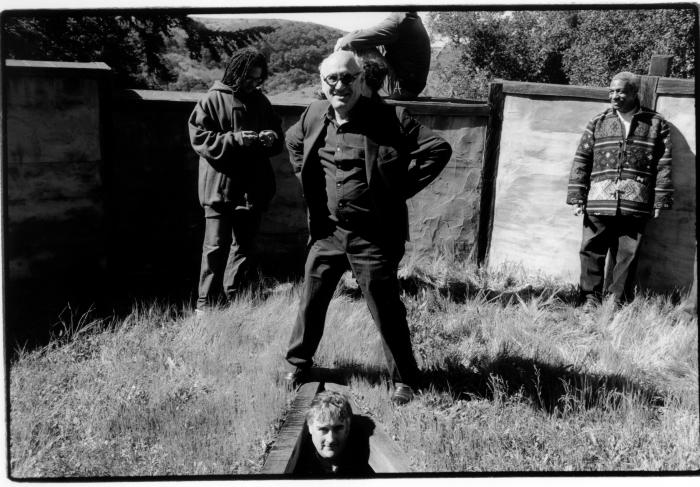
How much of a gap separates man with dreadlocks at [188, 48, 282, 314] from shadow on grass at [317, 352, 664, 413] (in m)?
1.26

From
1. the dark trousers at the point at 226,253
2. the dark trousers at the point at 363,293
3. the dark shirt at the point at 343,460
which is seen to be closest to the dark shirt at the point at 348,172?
the dark trousers at the point at 363,293

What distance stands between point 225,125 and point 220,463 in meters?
2.32

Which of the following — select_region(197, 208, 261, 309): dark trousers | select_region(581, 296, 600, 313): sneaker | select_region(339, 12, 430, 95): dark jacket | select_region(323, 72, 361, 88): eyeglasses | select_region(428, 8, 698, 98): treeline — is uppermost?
select_region(428, 8, 698, 98): treeline

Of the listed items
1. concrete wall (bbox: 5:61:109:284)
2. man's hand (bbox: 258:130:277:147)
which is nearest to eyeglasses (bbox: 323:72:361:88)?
man's hand (bbox: 258:130:277:147)

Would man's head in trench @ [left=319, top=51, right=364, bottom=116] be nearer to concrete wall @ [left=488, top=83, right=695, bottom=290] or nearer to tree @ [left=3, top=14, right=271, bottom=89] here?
tree @ [left=3, top=14, right=271, bottom=89]

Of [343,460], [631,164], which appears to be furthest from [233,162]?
[631,164]

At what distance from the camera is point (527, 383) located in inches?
149

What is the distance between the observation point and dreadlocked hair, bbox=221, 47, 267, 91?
170 inches

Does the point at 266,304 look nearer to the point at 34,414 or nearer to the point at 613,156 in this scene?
the point at 34,414

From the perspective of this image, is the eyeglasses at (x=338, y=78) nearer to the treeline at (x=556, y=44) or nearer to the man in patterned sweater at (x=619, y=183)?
→ the man in patterned sweater at (x=619, y=183)

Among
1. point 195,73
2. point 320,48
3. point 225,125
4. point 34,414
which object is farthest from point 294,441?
point 195,73

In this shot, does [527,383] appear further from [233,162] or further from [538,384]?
[233,162]

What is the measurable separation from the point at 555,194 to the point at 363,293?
2730mm

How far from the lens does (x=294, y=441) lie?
3.21m
